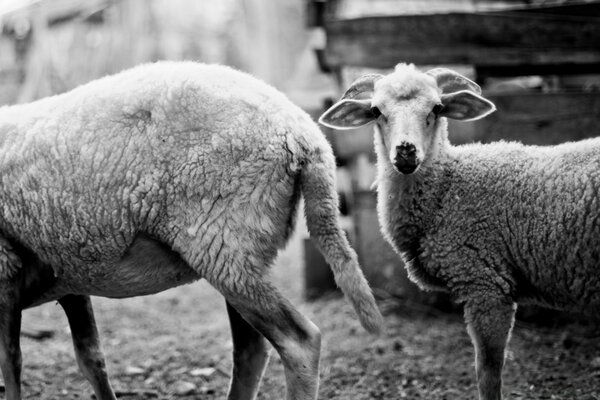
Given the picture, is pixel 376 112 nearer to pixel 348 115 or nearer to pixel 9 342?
pixel 348 115

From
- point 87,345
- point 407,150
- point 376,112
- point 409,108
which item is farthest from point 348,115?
point 87,345

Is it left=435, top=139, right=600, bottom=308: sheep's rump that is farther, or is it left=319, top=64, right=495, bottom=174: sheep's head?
left=319, top=64, right=495, bottom=174: sheep's head

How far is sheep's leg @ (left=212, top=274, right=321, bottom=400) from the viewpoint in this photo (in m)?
3.47

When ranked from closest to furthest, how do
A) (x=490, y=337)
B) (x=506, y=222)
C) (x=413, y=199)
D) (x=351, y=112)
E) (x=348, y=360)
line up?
1. (x=490, y=337)
2. (x=506, y=222)
3. (x=413, y=199)
4. (x=351, y=112)
5. (x=348, y=360)

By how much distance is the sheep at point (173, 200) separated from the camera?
3.52 metres

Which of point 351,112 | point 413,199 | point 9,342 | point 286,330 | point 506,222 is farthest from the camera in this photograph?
point 351,112

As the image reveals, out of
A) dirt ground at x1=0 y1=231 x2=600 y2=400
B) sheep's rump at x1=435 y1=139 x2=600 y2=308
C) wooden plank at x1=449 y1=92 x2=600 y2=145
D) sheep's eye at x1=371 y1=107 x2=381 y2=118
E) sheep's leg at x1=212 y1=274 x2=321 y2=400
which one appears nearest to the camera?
sheep's leg at x1=212 y1=274 x2=321 y2=400

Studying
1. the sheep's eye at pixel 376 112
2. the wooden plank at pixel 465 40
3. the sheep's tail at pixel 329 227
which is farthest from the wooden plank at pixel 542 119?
the sheep's tail at pixel 329 227

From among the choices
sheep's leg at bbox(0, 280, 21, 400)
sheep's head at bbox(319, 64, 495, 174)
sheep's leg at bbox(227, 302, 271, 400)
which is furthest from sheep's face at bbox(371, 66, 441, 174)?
sheep's leg at bbox(0, 280, 21, 400)

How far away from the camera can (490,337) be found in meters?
3.60

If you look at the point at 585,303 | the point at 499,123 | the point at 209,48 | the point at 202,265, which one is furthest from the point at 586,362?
the point at 209,48

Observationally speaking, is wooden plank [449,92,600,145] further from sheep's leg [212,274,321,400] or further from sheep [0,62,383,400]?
sheep's leg [212,274,321,400]

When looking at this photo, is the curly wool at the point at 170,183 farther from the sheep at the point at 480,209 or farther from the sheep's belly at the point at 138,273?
the sheep at the point at 480,209

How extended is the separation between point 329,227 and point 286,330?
533 mm
